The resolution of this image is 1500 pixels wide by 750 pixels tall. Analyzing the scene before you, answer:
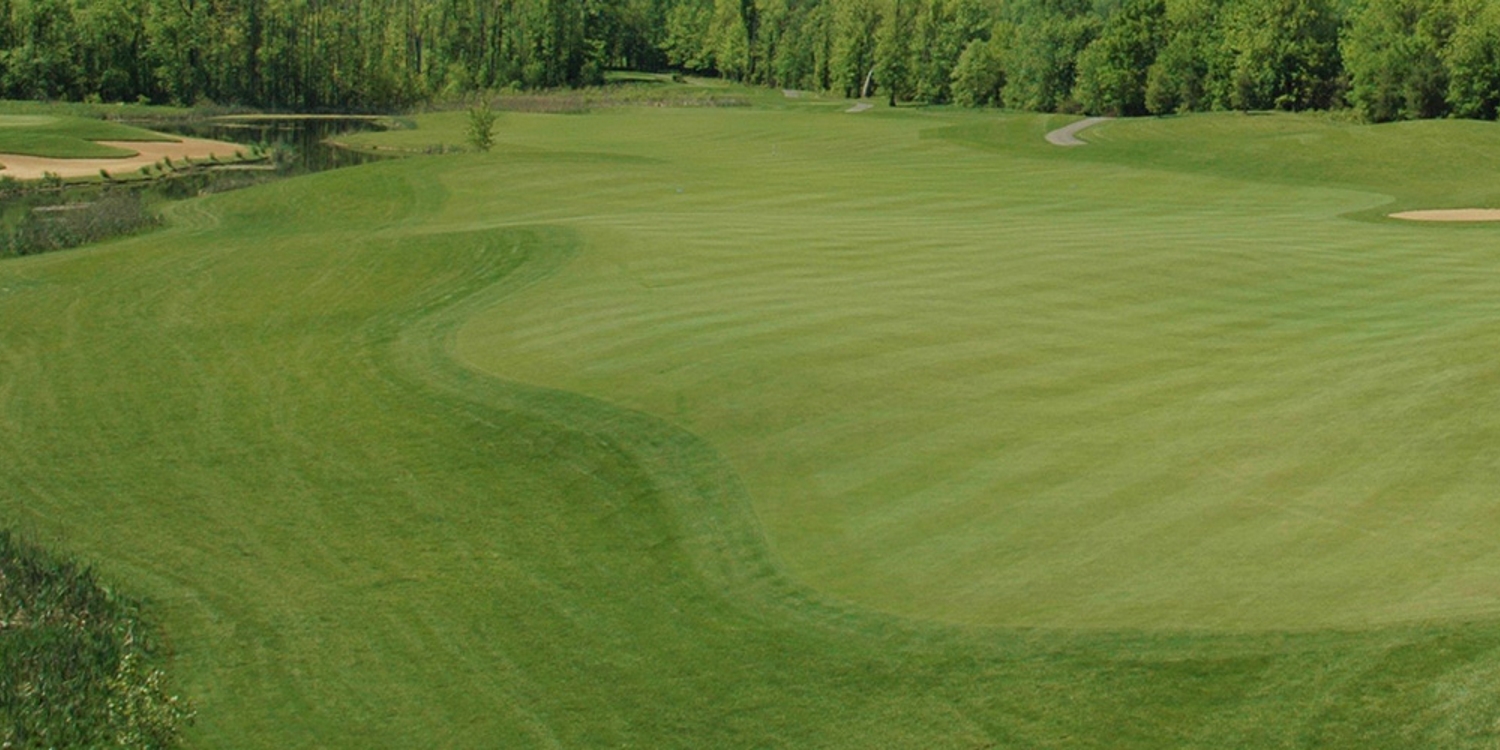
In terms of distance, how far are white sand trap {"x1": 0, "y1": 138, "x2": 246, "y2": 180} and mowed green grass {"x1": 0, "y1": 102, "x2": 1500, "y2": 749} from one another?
119 feet

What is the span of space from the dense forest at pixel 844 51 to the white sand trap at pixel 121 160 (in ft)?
200

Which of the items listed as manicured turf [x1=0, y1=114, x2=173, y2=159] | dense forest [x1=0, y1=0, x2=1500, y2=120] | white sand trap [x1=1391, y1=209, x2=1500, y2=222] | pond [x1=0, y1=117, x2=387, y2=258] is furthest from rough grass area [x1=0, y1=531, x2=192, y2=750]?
dense forest [x1=0, y1=0, x2=1500, y2=120]

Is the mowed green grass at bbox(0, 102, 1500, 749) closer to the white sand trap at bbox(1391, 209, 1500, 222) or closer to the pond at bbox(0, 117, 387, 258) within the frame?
the white sand trap at bbox(1391, 209, 1500, 222)

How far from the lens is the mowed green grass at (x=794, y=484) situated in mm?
11117

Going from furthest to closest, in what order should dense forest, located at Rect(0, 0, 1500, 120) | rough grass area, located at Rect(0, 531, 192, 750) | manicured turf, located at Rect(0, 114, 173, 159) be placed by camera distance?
dense forest, located at Rect(0, 0, 1500, 120), manicured turf, located at Rect(0, 114, 173, 159), rough grass area, located at Rect(0, 531, 192, 750)

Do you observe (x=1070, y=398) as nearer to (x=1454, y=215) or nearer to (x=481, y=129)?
(x=1454, y=215)

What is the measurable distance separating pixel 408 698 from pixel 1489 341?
52.3 ft

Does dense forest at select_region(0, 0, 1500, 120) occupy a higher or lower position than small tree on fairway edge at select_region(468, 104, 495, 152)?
higher

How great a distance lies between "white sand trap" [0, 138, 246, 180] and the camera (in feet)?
214

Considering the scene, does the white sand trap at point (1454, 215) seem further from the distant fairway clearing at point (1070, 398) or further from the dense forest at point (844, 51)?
the dense forest at point (844, 51)

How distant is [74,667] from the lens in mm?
12055

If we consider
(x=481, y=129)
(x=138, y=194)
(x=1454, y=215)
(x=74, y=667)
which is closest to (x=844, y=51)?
(x=481, y=129)

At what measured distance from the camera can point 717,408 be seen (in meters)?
18.7

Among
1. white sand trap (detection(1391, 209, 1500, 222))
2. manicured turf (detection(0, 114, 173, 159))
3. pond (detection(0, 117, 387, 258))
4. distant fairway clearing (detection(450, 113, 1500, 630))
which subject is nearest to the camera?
distant fairway clearing (detection(450, 113, 1500, 630))
